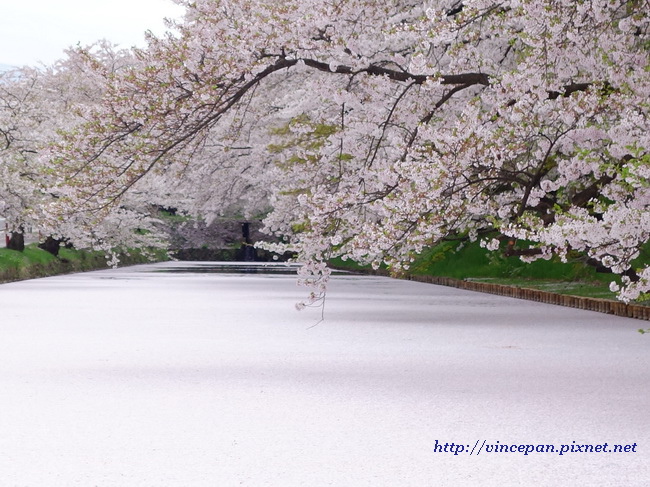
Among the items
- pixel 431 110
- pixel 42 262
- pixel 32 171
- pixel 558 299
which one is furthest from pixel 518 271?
pixel 42 262

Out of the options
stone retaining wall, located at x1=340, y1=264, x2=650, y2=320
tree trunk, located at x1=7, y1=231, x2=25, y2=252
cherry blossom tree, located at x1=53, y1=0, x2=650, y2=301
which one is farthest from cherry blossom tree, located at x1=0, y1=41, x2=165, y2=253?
cherry blossom tree, located at x1=53, y1=0, x2=650, y2=301

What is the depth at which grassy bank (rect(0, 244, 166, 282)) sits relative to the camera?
3692 centimetres

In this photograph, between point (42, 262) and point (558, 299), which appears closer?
point (558, 299)

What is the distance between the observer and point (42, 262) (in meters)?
42.6

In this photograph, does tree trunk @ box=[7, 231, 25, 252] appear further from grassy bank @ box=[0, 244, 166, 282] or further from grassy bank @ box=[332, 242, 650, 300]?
grassy bank @ box=[332, 242, 650, 300]

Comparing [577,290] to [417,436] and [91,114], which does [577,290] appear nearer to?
[91,114]

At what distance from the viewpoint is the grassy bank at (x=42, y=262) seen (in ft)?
121

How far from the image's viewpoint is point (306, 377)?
10.3 metres

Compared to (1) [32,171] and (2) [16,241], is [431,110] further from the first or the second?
(2) [16,241]

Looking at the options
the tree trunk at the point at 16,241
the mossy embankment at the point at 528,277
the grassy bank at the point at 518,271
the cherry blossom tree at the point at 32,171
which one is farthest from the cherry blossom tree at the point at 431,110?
the tree trunk at the point at 16,241

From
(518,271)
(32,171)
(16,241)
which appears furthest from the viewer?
(16,241)

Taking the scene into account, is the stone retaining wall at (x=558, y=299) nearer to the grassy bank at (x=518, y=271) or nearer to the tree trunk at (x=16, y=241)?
the grassy bank at (x=518, y=271)

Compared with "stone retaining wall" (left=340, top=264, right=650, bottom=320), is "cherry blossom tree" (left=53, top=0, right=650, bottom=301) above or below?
above

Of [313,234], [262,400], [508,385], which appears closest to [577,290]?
[313,234]
